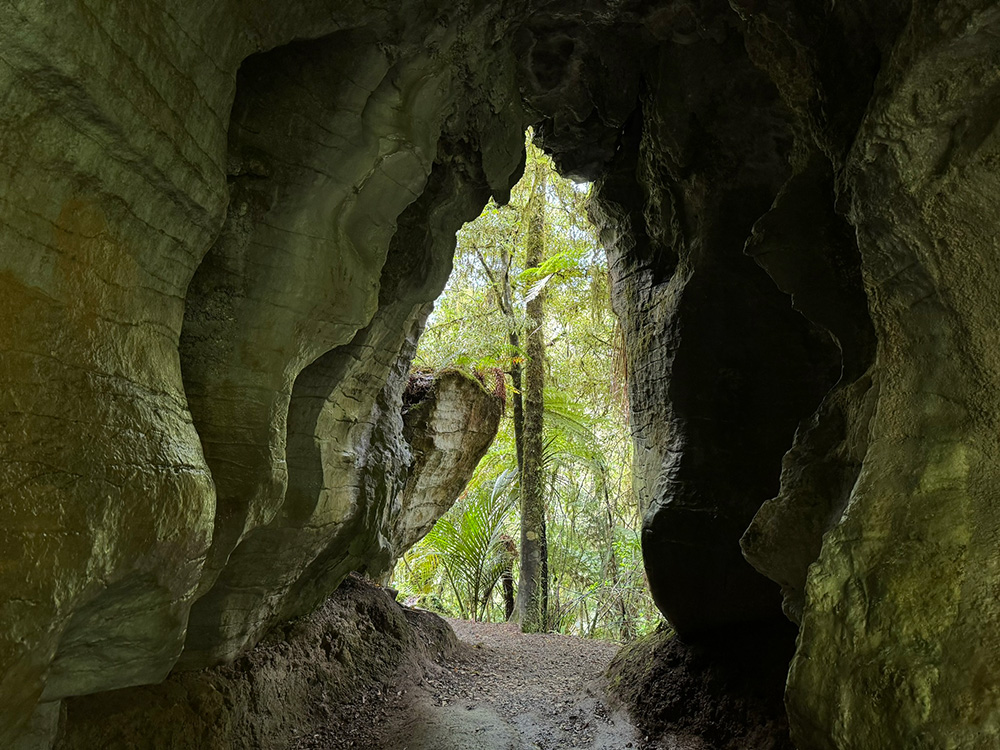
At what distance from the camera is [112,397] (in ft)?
7.16

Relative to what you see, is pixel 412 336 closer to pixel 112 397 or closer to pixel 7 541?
pixel 112 397

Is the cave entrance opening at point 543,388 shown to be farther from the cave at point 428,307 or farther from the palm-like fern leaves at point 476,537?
the cave at point 428,307

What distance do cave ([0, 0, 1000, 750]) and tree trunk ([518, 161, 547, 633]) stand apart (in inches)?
147

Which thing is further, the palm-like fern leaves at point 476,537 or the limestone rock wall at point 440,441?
the palm-like fern leaves at point 476,537

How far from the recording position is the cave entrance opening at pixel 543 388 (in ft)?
30.3

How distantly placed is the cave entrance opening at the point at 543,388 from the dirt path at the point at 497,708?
88.9 inches

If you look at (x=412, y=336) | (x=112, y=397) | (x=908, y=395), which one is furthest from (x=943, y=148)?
(x=412, y=336)

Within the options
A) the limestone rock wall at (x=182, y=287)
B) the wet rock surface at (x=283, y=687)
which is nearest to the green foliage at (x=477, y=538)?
the wet rock surface at (x=283, y=687)

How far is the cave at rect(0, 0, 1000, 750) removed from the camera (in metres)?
1.99

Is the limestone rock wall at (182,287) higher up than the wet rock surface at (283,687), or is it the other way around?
the limestone rock wall at (182,287)

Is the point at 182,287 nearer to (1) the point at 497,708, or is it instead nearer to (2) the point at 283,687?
(2) the point at 283,687

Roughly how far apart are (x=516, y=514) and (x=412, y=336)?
6267mm

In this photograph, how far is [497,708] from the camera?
5.43 metres

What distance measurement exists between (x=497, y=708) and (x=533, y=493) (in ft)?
13.0
